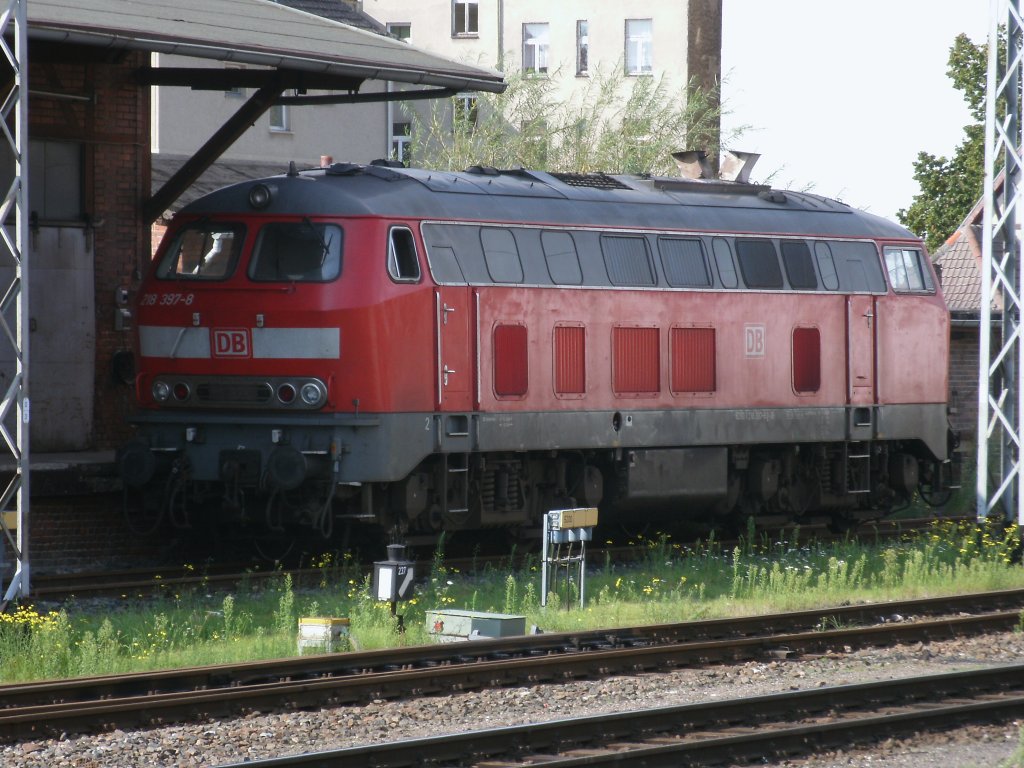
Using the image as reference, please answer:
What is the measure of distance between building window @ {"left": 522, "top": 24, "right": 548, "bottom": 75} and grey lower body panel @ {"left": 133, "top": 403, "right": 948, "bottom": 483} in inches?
1282

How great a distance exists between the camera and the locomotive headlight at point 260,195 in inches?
593

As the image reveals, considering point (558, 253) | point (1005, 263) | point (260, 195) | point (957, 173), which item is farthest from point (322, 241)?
point (957, 173)

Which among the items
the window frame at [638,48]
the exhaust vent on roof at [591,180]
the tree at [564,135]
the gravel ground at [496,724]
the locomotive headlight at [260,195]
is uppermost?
the window frame at [638,48]

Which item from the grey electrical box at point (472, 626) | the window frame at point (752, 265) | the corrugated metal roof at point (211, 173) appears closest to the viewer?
the grey electrical box at point (472, 626)

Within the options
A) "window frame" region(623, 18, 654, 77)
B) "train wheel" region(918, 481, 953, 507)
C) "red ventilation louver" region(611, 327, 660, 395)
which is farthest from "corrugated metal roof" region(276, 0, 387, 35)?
"window frame" region(623, 18, 654, 77)

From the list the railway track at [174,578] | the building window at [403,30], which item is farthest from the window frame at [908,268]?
the building window at [403,30]

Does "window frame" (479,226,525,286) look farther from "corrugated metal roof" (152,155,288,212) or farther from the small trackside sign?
"corrugated metal roof" (152,155,288,212)

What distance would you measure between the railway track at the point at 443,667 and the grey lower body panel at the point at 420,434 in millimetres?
3335

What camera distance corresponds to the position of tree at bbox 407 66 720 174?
1282 inches

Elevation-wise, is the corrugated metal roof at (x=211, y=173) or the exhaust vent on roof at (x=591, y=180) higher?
the corrugated metal roof at (x=211, y=173)

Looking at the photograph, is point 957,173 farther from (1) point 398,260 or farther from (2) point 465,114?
(1) point 398,260

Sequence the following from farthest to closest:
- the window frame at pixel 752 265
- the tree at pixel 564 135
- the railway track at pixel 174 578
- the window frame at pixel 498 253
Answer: the tree at pixel 564 135, the window frame at pixel 752 265, the window frame at pixel 498 253, the railway track at pixel 174 578

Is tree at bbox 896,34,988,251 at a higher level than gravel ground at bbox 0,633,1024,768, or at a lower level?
higher

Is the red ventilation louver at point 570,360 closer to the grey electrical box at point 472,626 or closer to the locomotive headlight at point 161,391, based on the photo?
the locomotive headlight at point 161,391
